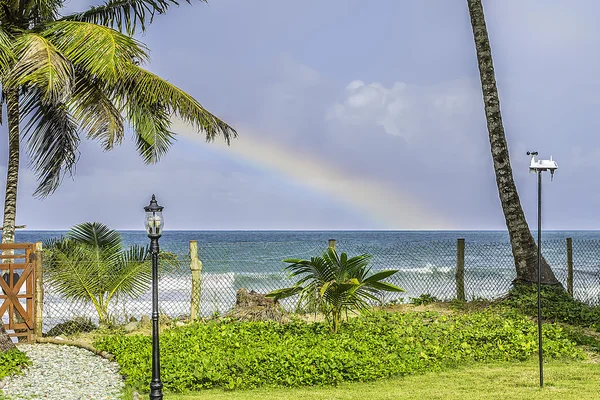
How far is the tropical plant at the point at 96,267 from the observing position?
33.4ft

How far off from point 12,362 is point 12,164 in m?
4.57

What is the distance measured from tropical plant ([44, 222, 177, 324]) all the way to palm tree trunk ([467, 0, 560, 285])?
5715 millimetres

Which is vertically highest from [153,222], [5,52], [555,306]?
[5,52]

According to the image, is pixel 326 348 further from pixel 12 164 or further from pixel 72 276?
pixel 12 164

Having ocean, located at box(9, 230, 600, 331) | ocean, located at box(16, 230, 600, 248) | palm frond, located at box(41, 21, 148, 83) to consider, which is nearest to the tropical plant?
ocean, located at box(9, 230, 600, 331)

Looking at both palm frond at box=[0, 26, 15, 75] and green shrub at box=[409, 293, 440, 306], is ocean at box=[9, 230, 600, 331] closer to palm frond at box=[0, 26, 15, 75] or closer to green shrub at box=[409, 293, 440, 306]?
green shrub at box=[409, 293, 440, 306]

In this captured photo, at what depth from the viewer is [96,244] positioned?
36.2ft

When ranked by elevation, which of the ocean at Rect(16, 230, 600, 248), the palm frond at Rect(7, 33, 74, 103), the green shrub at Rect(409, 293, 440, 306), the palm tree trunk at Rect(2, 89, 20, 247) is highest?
the palm frond at Rect(7, 33, 74, 103)

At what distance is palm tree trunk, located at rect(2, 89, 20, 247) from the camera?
10695 mm

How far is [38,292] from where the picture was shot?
31.2 feet

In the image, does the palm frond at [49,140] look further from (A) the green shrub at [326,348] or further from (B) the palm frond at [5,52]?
(A) the green shrub at [326,348]

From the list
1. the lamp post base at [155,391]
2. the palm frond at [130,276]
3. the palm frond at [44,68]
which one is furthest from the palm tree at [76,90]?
the lamp post base at [155,391]

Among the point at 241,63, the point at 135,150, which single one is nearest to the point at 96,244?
the point at 135,150

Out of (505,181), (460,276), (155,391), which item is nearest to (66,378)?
(155,391)
